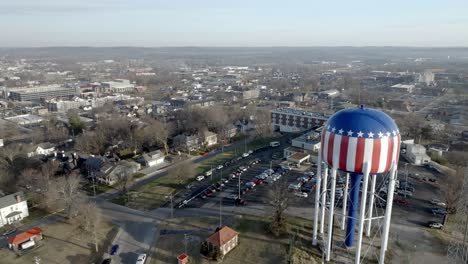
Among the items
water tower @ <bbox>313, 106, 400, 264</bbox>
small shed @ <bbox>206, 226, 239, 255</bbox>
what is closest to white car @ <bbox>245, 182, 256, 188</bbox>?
small shed @ <bbox>206, 226, 239, 255</bbox>

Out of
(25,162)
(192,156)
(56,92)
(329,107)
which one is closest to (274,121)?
(192,156)

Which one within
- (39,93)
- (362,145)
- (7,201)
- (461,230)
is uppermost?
(362,145)

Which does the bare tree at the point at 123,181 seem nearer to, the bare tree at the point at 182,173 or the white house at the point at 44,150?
the bare tree at the point at 182,173

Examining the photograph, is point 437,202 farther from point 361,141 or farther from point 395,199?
point 361,141

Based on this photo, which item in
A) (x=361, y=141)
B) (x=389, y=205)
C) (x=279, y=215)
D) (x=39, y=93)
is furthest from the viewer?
(x=39, y=93)

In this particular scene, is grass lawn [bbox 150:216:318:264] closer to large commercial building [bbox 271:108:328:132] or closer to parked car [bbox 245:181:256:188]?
parked car [bbox 245:181:256:188]

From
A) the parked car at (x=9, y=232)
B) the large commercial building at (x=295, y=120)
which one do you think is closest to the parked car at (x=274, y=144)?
the large commercial building at (x=295, y=120)

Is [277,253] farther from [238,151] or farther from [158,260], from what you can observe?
[238,151]

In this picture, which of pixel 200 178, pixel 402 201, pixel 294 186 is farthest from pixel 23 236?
pixel 402 201
